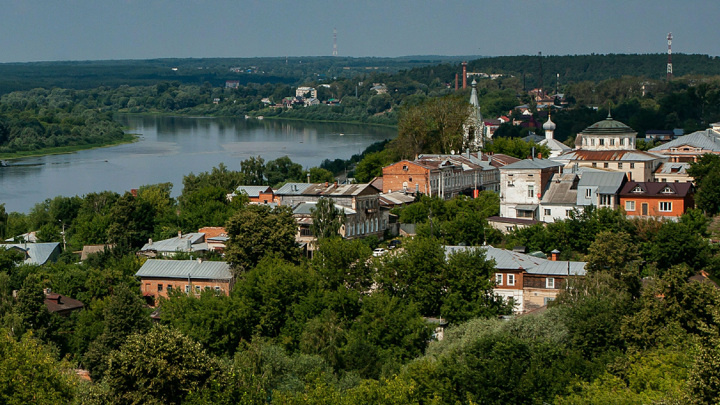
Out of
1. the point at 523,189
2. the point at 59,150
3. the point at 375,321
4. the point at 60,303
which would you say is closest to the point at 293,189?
the point at 523,189

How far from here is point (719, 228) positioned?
1606 cm

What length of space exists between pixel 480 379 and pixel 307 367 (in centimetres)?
208

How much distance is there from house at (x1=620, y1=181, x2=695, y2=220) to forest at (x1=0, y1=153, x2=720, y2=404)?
351 millimetres

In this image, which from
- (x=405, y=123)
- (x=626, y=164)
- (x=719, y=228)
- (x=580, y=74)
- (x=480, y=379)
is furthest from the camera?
(x=580, y=74)

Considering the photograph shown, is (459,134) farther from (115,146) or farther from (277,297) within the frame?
(115,146)

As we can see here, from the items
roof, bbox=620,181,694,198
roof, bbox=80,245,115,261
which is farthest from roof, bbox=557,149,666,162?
roof, bbox=80,245,115,261

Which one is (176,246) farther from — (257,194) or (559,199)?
(559,199)

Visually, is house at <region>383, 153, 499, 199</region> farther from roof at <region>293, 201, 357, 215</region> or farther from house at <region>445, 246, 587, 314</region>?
house at <region>445, 246, 587, 314</region>

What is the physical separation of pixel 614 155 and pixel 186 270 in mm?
9272

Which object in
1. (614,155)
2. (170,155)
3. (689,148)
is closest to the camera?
(614,155)

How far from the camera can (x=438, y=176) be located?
838 inches

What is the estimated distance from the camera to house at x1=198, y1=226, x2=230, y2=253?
59.1ft

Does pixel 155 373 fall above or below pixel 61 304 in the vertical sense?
above

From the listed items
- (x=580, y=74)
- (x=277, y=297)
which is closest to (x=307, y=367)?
(x=277, y=297)
